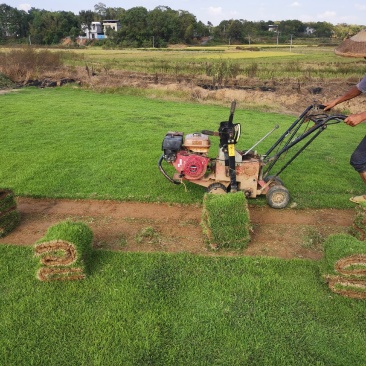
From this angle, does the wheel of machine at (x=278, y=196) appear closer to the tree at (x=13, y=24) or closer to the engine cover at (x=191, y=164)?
the engine cover at (x=191, y=164)

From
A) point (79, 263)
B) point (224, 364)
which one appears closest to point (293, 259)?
point (224, 364)

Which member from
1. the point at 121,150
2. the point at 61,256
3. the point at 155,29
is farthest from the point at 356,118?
the point at 155,29

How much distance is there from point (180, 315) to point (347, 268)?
2.21 meters

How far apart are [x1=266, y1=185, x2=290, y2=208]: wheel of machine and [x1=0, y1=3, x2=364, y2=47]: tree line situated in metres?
53.9

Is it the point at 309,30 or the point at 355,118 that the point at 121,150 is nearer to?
the point at 355,118

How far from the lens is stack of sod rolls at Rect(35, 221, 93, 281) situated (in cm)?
479

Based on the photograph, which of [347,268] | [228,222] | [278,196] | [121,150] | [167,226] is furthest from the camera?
[121,150]

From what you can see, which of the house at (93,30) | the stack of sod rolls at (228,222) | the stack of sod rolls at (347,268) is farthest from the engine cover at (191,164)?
the house at (93,30)

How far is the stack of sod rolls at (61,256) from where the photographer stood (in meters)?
4.79

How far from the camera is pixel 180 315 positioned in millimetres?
4316

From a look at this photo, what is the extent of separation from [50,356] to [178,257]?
7.35 ft

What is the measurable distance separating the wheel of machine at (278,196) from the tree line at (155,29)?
177ft

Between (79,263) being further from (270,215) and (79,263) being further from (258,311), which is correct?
(270,215)

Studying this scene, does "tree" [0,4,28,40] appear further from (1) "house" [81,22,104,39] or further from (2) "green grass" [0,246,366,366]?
(2) "green grass" [0,246,366,366]
